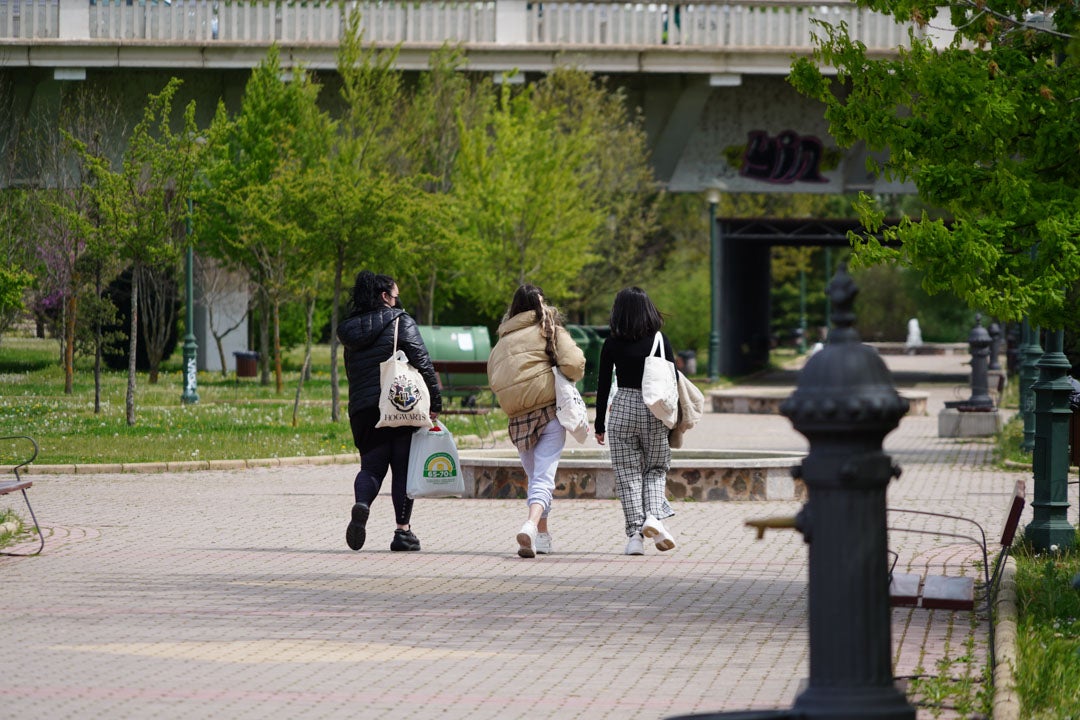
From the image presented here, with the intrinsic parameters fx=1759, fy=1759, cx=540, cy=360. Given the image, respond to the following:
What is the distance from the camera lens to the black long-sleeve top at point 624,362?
37.3 ft

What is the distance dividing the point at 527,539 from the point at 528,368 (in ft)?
3.88

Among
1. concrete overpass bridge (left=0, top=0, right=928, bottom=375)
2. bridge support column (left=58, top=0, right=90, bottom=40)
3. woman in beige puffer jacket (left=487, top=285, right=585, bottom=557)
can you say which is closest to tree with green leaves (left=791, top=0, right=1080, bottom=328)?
woman in beige puffer jacket (left=487, top=285, right=585, bottom=557)

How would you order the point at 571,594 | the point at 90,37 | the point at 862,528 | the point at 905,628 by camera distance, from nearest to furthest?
the point at 862,528, the point at 905,628, the point at 571,594, the point at 90,37

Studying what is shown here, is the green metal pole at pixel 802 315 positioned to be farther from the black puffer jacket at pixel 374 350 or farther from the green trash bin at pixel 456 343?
the black puffer jacket at pixel 374 350

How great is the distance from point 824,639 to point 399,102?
3123 centimetres

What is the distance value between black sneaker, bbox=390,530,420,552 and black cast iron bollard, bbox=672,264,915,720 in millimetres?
7038

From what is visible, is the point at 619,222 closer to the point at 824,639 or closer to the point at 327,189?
the point at 327,189

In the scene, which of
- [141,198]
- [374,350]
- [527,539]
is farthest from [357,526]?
[141,198]

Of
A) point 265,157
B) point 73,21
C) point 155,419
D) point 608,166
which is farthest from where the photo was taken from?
point 608,166

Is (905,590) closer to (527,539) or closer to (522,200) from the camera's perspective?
(527,539)

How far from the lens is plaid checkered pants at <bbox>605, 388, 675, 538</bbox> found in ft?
37.3

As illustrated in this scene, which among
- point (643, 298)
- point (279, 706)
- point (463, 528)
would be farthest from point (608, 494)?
point (279, 706)

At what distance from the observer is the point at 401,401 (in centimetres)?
1163

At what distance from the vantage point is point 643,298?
11367 mm
